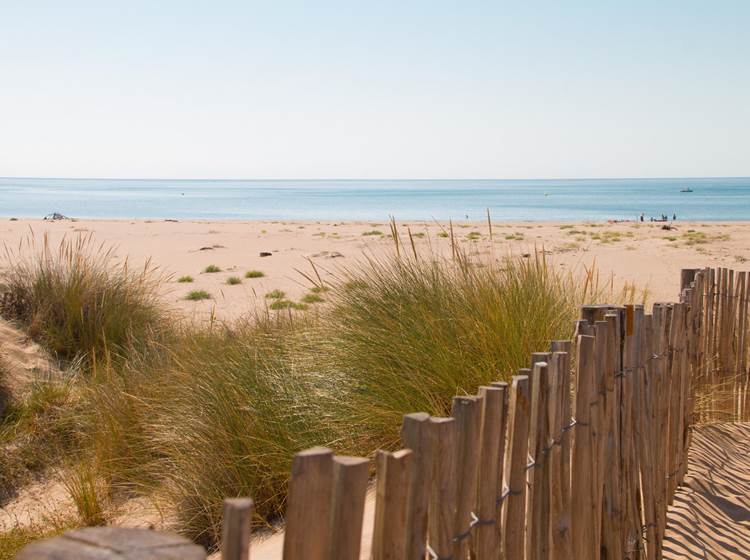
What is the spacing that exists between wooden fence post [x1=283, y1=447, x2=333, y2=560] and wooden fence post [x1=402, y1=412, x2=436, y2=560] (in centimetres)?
25

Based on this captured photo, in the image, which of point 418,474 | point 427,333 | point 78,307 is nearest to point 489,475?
point 418,474

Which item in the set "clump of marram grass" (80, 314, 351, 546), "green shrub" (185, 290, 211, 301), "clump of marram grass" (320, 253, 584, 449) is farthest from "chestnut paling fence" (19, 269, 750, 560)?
"green shrub" (185, 290, 211, 301)

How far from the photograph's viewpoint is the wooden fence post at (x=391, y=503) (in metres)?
1.36

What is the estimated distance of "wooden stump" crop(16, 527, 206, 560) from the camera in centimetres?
95

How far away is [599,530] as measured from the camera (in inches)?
106

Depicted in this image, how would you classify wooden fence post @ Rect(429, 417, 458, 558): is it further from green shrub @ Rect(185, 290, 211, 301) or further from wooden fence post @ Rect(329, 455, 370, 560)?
green shrub @ Rect(185, 290, 211, 301)

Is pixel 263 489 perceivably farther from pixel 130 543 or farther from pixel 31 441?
pixel 130 543

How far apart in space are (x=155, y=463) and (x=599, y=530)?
2.32 m

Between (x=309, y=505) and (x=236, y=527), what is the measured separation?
6.3 inches

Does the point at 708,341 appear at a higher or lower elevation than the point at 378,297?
lower

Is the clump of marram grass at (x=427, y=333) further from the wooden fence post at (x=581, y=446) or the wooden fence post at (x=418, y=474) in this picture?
the wooden fence post at (x=418, y=474)

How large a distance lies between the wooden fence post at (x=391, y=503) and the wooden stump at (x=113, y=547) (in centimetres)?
45

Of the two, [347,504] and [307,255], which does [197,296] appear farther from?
[347,504]

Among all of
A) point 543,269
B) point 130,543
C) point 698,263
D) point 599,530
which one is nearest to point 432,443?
point 130,543
